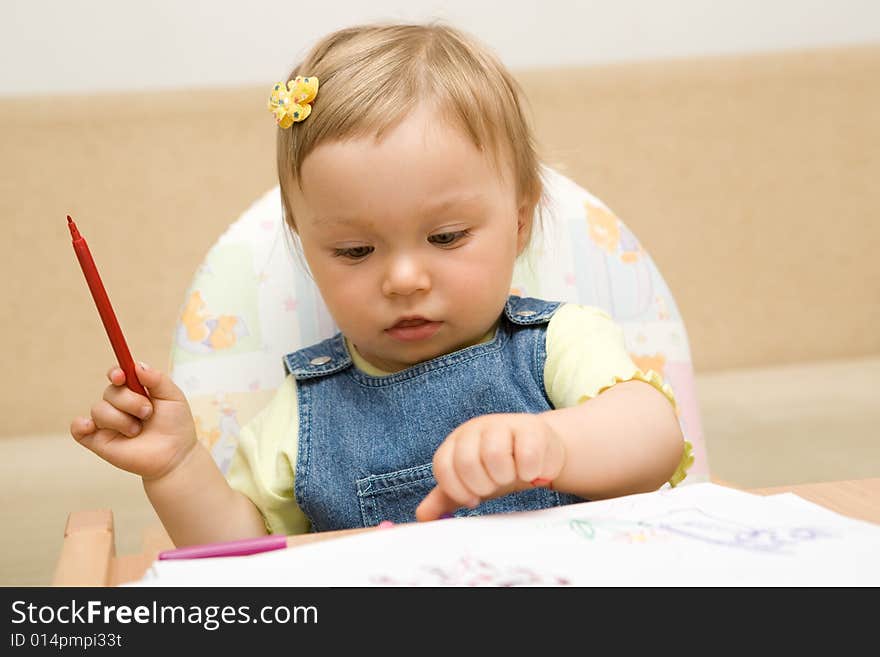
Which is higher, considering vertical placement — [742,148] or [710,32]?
[710,32]

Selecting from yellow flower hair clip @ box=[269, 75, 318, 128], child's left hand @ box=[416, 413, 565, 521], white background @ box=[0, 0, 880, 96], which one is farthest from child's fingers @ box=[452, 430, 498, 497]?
white background @ box=[0, 0, 880, 96]

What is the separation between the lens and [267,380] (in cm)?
93

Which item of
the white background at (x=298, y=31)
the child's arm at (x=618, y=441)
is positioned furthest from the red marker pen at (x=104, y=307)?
the white background at (x=298, y=31)

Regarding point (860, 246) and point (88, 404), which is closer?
point (88, 404)

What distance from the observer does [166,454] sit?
688mm

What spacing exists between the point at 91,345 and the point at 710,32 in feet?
4.22

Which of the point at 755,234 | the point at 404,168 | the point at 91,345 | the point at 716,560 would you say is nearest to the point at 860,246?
the point at 755,234

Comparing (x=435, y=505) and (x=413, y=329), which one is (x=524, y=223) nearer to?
(x=413, y=329)

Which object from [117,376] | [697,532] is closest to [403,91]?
[117,376]

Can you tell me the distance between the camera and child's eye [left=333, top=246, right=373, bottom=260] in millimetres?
728

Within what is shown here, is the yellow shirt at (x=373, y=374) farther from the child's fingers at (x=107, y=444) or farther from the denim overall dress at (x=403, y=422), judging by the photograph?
the child's fingers at (x=107, y=444)
